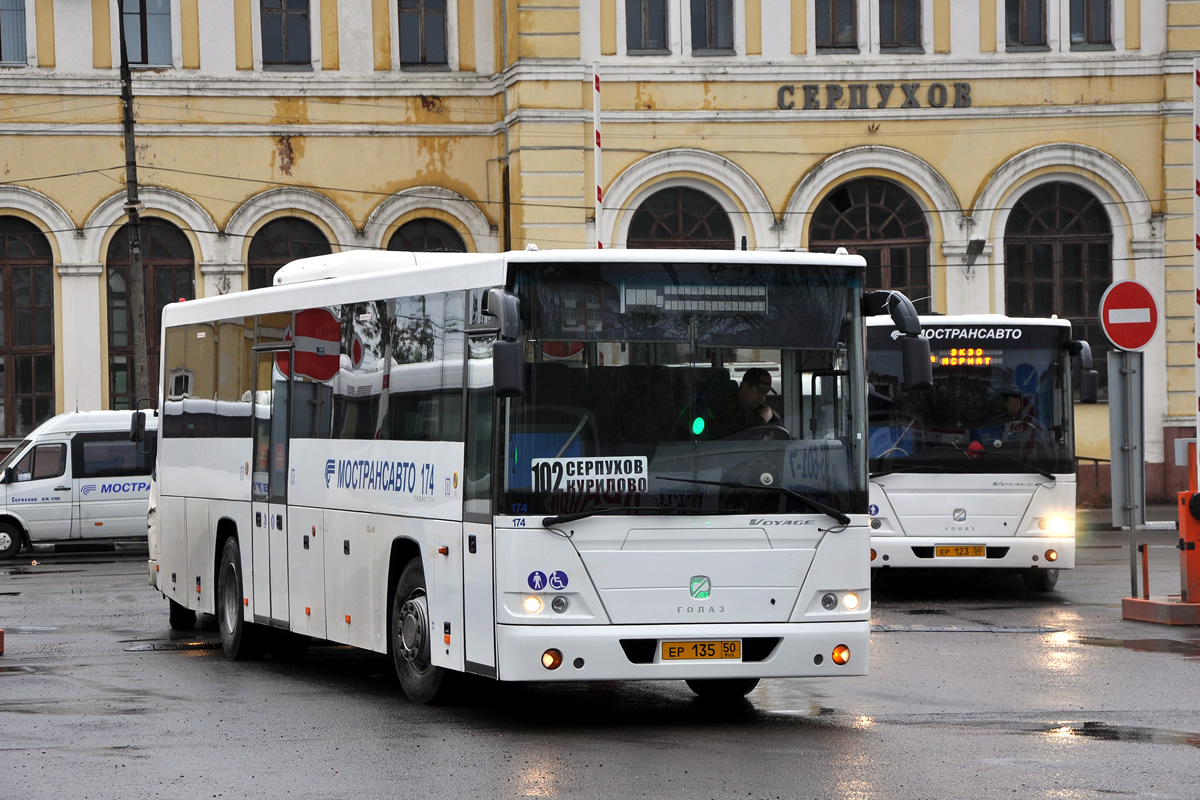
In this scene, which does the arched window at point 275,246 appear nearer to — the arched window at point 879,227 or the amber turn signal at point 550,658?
the arched window at point 879,227

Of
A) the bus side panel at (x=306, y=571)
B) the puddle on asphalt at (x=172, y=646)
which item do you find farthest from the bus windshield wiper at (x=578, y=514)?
the puddle on asphalt at (x=172, y=646)

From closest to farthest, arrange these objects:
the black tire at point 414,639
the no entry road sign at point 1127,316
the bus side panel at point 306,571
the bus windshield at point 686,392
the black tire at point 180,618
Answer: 1. the bus windshield at point 686,392
2. the black tire at point 414,639
3. the bus side panel at point 306,571
4. the no entry road sign at point 1127,316
5. the black tire at point 180,618

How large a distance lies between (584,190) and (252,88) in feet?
19.6

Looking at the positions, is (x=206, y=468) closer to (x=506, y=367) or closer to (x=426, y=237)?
(x=506, y=367)

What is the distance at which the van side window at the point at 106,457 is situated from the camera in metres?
26.9

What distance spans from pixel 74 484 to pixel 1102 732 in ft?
66.9

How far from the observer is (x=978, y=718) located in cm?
986

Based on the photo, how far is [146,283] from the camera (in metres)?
30.5

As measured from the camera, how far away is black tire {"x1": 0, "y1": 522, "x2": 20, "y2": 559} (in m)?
26.5

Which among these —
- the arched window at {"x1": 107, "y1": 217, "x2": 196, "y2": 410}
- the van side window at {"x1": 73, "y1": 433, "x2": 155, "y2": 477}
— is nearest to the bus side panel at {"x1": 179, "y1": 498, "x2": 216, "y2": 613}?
the van side window at {"x1": 73, "y1": 433, "x2": 155, "y2": 477}

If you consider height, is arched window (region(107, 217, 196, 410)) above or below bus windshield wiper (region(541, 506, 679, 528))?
above

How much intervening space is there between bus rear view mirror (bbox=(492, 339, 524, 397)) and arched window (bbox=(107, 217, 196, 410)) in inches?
878

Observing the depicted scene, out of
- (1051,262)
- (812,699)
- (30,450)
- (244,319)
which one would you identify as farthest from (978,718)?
(1051,262)

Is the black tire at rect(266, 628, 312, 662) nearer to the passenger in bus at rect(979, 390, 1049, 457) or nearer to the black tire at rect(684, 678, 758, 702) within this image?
the black tire at rect(684, 678, 758, 702)
